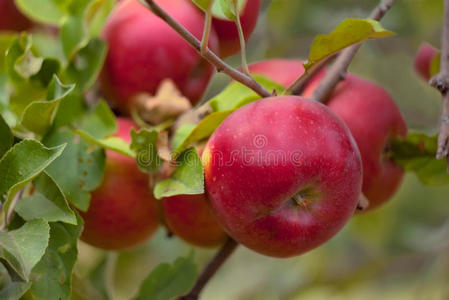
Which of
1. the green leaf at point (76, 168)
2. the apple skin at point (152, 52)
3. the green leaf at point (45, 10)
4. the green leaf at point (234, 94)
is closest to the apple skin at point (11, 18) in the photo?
the green leaf at point (45, 10)

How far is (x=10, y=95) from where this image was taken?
799 millimetres

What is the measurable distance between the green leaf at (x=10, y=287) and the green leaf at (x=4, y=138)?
0.38 feet

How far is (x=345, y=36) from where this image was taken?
0.61 m

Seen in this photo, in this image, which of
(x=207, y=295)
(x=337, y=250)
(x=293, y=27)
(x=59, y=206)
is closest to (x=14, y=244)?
(x=59, y=206)

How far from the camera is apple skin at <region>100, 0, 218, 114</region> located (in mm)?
816

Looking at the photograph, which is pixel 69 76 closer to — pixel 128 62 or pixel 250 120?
pixel 128 62

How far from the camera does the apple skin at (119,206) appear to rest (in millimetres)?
781

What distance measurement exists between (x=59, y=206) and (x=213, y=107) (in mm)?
194

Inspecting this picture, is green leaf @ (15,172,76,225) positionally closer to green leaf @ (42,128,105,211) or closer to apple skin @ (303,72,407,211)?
green leaf @ (42,128,105,211)

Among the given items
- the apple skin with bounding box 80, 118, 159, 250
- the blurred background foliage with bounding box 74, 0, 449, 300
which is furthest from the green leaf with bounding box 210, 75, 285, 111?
the blurred background foliage with bounding box 74, 0, 449, 300

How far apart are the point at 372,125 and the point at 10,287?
42 centimetres

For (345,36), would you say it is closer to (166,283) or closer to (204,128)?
(204,128)

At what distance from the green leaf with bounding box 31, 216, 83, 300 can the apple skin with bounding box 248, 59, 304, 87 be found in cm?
30

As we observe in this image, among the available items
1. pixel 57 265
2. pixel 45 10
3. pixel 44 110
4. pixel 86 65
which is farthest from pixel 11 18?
pixel 57 265
